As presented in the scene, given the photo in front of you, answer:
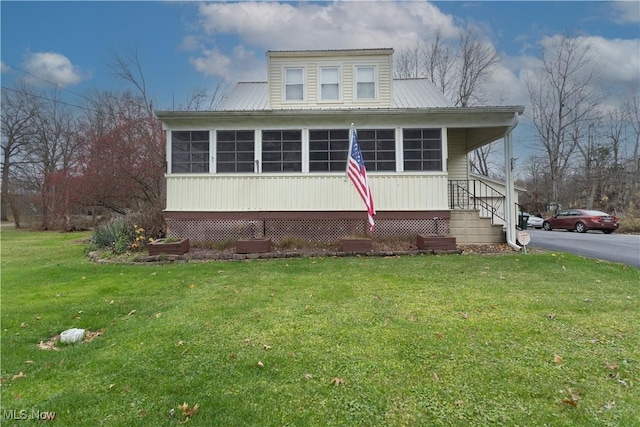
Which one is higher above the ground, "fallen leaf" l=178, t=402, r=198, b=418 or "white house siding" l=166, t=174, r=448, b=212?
"white house siding" l=166, t=174, r=448, b=212

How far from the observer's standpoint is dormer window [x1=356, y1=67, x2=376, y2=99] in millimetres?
11047

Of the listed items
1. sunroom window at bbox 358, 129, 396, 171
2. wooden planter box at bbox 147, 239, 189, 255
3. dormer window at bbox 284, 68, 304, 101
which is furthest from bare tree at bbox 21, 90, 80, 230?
sunroom window at bbox 358, 129, 396, 171

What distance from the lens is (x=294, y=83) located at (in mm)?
11180

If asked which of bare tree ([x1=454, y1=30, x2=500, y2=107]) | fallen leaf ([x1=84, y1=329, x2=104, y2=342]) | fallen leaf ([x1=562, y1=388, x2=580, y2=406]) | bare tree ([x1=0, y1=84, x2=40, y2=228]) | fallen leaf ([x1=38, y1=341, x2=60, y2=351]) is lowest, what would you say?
fallen leaf ([x1=38, y1=341, x2=60, y2=351])

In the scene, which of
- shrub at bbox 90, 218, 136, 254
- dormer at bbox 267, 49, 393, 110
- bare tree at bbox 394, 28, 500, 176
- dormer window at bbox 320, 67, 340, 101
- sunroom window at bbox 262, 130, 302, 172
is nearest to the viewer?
shrub at bbox 90, 218, 136, 254

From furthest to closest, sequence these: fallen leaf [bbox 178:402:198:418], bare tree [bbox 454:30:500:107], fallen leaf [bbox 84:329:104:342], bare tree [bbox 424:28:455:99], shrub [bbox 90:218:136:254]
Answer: bare tree [bbox 424:28:455:99], bare tree [bbox 454:30:500:107], shrub [bbox 90:218:136:254], fallen leaf [bbox 84:329:104:342], fallen leaf [bbox 178:402:198:418]

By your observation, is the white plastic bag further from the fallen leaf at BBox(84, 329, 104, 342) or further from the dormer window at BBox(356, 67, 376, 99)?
the dormer window at BBox(356, 67, 376, 99)

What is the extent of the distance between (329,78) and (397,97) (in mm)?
2721

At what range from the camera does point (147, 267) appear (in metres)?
7.59

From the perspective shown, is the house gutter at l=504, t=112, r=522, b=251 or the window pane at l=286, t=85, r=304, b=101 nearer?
the house gutter at l=504, t=112, r=522, b=251

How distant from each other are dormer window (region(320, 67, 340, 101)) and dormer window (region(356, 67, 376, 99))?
670mm
